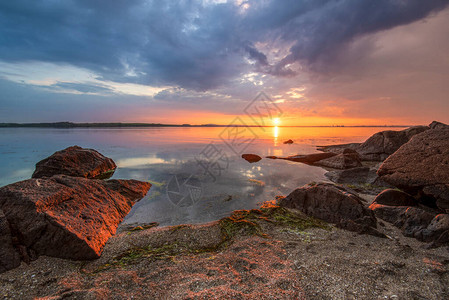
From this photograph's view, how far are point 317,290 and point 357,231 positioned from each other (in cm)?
260

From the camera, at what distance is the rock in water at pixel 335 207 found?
4715mm

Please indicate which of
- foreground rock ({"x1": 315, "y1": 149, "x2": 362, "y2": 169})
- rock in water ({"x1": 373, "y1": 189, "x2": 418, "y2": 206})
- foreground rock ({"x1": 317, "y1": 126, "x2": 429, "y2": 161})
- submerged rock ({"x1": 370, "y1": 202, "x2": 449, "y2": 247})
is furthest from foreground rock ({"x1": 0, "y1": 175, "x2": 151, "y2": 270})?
foreground rock ({"x1": 317, "y1": 126, "x2": 429, "y2": 161})

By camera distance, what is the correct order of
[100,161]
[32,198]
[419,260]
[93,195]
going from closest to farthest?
[419,260]
[32,198]
[93,195]
[100,161]

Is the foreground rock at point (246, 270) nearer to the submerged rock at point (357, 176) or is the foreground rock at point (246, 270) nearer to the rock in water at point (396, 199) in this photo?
the rock in water at point (396, 199)

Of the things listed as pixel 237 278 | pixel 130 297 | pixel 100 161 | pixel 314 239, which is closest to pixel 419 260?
pixel 314 239

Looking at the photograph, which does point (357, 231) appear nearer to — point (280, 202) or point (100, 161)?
point (280, 202)

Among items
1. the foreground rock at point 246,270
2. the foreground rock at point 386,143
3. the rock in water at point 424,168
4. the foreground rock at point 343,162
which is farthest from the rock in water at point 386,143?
the foreground rock at point 246,270

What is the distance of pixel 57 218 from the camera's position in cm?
381

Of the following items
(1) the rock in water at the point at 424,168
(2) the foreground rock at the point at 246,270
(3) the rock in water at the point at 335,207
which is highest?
(1) the rock in water at the point at 424,168

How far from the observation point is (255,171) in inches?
478

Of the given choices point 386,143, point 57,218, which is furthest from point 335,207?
point 386,143

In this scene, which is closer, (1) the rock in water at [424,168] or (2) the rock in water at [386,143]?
(1) the rock in water at [424,168]

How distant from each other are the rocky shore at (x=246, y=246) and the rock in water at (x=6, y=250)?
0.04ft

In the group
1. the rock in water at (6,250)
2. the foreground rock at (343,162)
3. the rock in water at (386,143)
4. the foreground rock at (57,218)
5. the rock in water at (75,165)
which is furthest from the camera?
the rock in water at (386,143)
